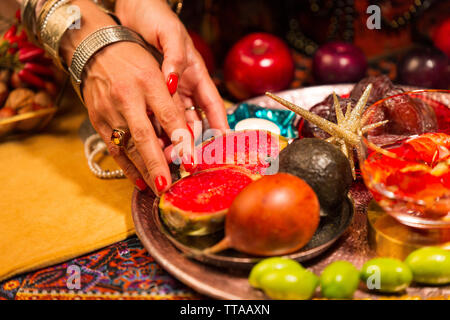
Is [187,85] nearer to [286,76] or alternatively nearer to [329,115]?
[329,115]

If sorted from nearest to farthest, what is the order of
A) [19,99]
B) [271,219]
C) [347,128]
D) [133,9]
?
1. [271,219]
2. [347,128]
3. [133,9]
4. [19,99]

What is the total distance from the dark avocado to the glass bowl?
0.14 feet

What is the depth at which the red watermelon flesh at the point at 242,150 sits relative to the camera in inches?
37.5

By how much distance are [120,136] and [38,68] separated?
0.55m

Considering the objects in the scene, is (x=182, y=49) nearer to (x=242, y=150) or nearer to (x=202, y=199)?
(x=242, y=150)

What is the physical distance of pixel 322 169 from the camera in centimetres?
76

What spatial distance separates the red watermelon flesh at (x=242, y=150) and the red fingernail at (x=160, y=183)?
115 millimetres

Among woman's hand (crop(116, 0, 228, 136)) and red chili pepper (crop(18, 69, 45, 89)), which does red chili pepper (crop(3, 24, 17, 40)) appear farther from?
woman's hand (crop(116, 0, 228, 136))

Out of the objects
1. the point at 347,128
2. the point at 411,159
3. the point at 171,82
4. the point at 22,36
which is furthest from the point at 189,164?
the point at 22,36

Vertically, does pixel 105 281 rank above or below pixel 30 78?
below

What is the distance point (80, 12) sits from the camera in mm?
1014

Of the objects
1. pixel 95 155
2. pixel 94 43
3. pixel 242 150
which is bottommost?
pixel 95 155

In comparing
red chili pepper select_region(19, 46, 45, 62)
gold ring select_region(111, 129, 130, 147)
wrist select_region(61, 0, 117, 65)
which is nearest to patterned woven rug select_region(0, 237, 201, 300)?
gold ring select_region(111, 129, 130, 147)
